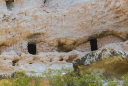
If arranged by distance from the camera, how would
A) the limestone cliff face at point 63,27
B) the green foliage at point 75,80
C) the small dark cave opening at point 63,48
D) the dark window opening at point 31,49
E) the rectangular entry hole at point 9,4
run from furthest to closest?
the rectangular entry hole at point 9,4
the small dark cave opening at point 63,48
the dark window opening at point 31,49
the limestone cliff face at point 63,27
the green foliage at point 75,80

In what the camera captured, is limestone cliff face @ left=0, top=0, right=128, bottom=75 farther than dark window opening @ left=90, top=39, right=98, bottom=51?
No

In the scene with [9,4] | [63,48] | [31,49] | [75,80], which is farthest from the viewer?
[9,4]

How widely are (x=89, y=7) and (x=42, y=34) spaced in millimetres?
1442

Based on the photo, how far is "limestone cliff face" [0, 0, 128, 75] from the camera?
8930mm

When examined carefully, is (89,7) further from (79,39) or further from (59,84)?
A: (59,84)

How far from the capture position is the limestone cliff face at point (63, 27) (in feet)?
29.3

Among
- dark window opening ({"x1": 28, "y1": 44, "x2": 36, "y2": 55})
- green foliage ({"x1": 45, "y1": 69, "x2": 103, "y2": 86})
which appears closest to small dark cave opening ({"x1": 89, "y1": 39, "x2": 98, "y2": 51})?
dark window opening ({"x1": 28, "y1": 44, "x2": 36, "y2": 55})

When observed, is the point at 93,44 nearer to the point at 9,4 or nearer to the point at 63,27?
the point at 63,27

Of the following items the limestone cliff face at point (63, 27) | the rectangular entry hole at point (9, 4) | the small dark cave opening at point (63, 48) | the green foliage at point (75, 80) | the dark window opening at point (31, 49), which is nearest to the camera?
the green foliage at point (75, 80)

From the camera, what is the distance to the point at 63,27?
9.11 m

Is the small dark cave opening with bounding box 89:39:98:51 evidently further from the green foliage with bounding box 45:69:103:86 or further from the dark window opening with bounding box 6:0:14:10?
the green foliage with bounding box 45:69:103:86

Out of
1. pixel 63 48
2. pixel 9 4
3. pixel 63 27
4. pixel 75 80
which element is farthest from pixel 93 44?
pixel 75 80

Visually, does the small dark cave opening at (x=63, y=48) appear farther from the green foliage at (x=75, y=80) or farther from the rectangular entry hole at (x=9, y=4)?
the green foliage at (x=75, y=80)

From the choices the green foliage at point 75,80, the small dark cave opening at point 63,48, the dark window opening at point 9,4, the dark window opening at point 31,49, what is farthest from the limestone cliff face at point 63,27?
the green foliage at point 75,80
